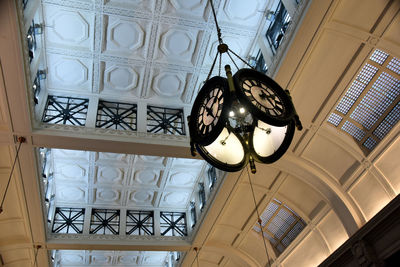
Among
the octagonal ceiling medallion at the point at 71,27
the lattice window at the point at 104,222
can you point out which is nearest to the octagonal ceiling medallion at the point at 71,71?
the octagonal ceiling medallion at the point at 71,27

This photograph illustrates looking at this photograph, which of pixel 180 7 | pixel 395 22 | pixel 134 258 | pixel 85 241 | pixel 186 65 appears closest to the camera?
pixel 395 22

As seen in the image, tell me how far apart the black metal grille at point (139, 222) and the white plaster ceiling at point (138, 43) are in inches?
190

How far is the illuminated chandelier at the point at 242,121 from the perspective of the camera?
3305 millimetres

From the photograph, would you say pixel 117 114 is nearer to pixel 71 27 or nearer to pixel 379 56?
pixel 71 27

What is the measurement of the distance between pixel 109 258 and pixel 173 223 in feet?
13.4

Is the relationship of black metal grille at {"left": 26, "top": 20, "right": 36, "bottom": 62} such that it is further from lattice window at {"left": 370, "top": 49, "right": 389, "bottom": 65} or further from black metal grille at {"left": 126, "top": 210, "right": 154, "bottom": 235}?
black metal grille at {"left": 126, "top": 210, "right": 154, "bottom": 235}

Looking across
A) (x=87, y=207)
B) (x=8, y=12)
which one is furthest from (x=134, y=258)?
(x=8, y=12)

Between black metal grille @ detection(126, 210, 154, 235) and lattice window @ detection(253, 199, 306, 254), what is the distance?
3.93 metres

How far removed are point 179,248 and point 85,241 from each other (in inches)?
114

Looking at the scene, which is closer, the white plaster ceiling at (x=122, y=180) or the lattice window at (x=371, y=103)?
the lattice window at (x=371, y=103)

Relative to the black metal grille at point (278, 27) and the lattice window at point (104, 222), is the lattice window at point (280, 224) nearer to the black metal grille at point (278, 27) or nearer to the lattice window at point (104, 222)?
the black metal grille at point (278, 27)

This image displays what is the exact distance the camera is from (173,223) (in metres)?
12.2

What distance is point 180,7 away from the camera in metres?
7.66

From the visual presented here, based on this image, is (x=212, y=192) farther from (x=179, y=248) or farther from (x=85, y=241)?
(x=85, y=241)
